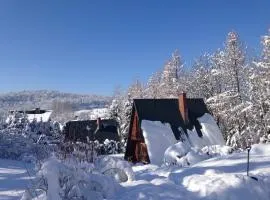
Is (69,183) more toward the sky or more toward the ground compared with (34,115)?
more toward the ground

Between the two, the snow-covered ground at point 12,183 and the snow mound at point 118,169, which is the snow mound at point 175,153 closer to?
the snow mound at point 118,169

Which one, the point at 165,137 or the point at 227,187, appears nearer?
the point at 227,187

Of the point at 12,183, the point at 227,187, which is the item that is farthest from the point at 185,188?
the point at 12,183

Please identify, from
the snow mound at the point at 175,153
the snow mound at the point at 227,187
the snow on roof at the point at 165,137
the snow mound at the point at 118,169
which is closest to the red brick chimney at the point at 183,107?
the snow on roof at the point at 165,137

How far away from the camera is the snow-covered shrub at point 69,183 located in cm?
755

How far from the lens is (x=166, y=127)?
99.9 feet

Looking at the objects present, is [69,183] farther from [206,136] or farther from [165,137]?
[206,136]

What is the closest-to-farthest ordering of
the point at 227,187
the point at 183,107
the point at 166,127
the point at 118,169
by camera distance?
the point at 227,187, the point at 118,169, the point at 166,127, the point at 183,107

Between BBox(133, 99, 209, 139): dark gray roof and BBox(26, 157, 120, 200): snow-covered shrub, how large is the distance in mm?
21957

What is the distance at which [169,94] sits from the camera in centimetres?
4812

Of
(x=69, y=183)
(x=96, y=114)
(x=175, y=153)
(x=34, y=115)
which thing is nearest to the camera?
(x=69, y=183)

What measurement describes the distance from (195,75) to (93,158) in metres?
35.7

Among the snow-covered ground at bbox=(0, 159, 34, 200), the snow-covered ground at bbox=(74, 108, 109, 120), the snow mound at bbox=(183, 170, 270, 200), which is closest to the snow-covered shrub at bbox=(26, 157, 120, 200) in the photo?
the snow-covered ground at bbox=(0, 159, 34, 200)

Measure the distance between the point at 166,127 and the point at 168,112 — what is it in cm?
204
